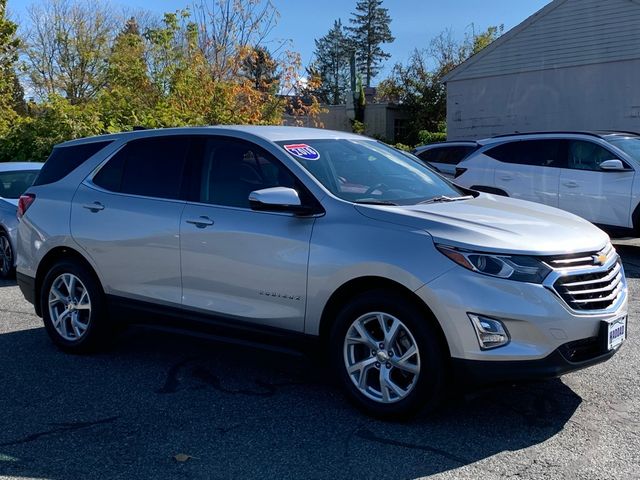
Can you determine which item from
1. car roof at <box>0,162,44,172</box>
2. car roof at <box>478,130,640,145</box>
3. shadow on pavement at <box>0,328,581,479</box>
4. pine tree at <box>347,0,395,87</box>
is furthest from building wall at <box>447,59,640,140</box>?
pine tree at <box>347,0,395,87</box>

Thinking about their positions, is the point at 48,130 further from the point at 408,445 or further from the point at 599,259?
the point at 599,259

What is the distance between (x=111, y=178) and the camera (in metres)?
5.73

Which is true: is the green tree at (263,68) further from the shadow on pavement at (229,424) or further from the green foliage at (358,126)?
the shadow on pavement at (229,424)

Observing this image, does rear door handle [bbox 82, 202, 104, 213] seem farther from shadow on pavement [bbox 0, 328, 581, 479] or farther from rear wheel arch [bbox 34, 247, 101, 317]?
shadow on pavement [bbox 0, 328, 581, 479]

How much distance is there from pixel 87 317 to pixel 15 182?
16.8 feet

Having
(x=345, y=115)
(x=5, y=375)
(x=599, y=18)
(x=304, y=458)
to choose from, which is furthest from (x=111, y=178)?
(x=345, y=115)

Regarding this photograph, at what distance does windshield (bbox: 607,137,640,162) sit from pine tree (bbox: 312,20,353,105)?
200 feet

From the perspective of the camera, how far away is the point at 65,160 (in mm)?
6102

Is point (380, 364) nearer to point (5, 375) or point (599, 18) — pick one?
point (5, 375)

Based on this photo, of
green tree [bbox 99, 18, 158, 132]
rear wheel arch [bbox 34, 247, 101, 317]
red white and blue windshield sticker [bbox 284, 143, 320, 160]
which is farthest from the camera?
green tree [bbox 99, 18, 158, 132]

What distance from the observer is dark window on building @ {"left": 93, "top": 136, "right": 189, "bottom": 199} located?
5348 mm

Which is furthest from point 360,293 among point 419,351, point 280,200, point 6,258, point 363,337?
point 6,258

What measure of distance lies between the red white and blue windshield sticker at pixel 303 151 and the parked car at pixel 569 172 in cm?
629

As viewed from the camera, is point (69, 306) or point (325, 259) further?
point (69, 306)
